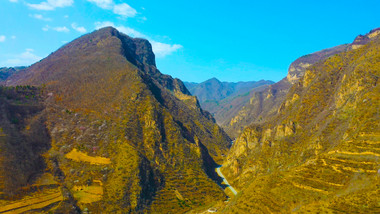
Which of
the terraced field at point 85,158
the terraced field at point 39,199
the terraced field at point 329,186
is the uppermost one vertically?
the terraced field at point 85,158

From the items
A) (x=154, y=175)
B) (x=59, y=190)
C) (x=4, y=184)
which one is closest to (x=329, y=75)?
(x=154, y=175)

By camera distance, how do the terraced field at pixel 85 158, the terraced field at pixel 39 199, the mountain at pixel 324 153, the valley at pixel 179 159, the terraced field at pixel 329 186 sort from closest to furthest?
1. the terraced field at pixel 329 186
2. the mountain at pixel 324 153
3. the valley at pixel 179 159
4. the terraced field at pixel 39 199
5. the terraced field at pixel 85 158

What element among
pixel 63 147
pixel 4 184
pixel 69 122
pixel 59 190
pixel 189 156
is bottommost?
pixel 189 156

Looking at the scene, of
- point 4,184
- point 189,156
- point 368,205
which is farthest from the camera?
point 189,156

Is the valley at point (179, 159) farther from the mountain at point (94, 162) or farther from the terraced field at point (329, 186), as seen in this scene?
the mountain at point (94, 162)

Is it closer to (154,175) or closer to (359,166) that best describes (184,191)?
(154,175)

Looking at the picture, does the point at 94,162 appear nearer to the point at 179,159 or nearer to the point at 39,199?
the point at 39,199

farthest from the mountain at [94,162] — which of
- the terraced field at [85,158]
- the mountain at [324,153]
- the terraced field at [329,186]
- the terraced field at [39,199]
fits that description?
the terraced field at [329,186]

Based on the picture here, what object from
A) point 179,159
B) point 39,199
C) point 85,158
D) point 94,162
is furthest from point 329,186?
point 85,158
